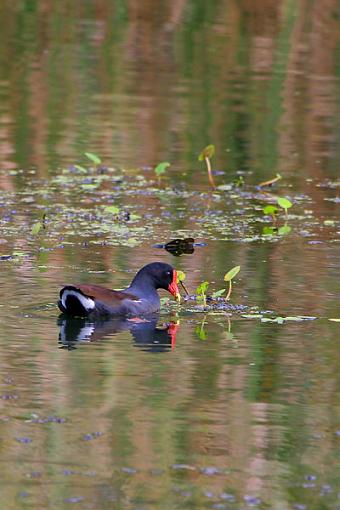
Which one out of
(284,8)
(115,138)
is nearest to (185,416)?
(115,138)

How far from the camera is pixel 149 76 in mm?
21516

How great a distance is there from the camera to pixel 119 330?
9.42 metres

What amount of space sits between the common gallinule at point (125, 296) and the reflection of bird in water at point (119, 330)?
0.18ft

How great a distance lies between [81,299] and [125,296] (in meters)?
0.40

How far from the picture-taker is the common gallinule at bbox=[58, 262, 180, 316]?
371 inches

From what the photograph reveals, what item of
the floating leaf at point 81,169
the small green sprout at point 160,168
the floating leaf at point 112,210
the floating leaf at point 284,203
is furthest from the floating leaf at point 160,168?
the floating leaf at point 284,203

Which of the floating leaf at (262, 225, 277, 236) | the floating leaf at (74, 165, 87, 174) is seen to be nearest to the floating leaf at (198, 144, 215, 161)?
the floating leaf at (74, 165, 87, 174)

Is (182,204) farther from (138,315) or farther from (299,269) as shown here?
(138,315)

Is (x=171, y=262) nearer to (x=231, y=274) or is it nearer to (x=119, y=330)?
(x=231, y=274)

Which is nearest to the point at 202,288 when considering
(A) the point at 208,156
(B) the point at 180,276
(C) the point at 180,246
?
(B) the point at 180,276

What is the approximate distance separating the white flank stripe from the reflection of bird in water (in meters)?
0.11

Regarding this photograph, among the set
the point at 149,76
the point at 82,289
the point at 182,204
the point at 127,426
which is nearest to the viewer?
the point at 127,426

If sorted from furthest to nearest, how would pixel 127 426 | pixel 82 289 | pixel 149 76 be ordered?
pixel 149 76, pixel 82 289, pixel 127 426

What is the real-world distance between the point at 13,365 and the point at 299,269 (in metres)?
3.18
